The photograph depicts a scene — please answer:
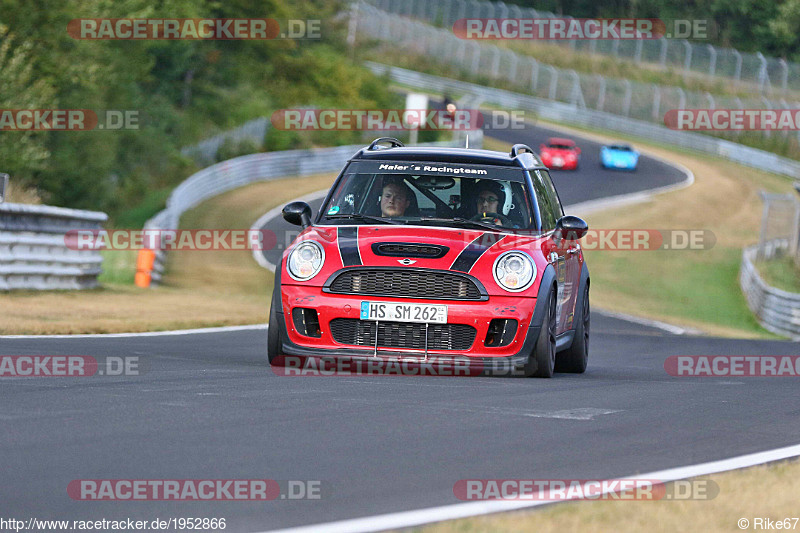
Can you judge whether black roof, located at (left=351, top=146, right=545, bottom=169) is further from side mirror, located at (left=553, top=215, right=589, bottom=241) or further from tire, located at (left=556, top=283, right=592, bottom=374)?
tire, located at (left=556, top=283, right=592, bottom=374)

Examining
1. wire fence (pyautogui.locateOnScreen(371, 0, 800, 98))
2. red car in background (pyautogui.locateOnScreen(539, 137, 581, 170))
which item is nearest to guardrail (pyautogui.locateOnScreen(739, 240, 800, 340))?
red car in background (pyautogui.locateOnScreen(539, 137, 581, 170))

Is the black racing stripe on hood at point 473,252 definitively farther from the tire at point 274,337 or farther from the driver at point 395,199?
the tire at point 274,337

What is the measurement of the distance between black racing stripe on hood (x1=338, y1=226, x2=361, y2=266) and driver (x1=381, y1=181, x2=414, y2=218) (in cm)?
50

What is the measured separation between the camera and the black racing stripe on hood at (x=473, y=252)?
9219mm

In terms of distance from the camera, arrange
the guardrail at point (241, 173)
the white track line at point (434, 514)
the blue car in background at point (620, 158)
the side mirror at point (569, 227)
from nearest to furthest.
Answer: the white track line at point (434, 514) → the side mirror at point (569, 227) → the guardrail at point (241, 173) → the blue car in background at point (620, 158)

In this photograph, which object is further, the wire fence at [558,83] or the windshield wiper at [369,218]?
the wire fence at [558,83]

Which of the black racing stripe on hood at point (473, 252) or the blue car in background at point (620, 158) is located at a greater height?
the black racing stripe on hood at point (473, 252)

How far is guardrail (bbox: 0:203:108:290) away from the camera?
16.3 m

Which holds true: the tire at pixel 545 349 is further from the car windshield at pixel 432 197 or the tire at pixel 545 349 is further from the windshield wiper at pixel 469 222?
the car windshield at pixel 432 197

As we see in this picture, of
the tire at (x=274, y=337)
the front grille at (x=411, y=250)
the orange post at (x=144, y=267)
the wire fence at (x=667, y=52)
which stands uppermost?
the wire fence at (x=667, y=52)

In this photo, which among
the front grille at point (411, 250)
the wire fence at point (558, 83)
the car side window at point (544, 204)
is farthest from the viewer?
the wire fence at point (558, 83)

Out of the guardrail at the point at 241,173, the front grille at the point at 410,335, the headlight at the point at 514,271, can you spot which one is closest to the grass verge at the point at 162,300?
the guardrail at the point at 241,173

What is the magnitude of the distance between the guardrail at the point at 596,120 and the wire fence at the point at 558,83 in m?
0.67

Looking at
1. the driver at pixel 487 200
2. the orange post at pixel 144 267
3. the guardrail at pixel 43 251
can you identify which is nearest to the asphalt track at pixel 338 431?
the driver at pixel 487 200
